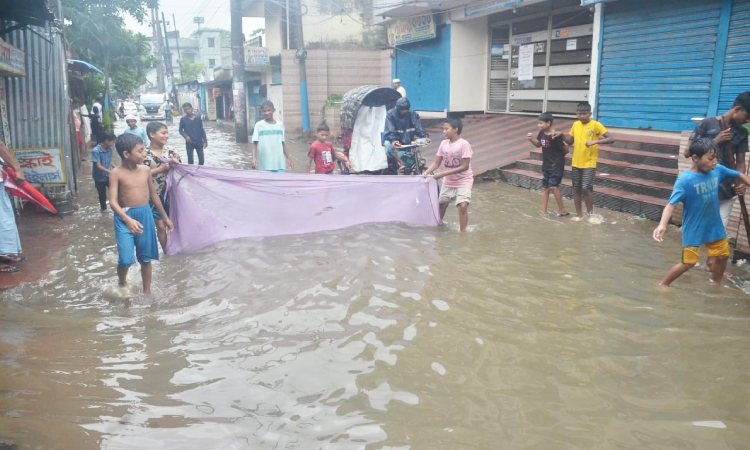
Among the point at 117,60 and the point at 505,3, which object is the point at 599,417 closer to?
the point at 505,3

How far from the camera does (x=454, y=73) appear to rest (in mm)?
16562

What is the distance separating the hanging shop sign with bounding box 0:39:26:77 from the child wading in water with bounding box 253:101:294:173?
3285 mm

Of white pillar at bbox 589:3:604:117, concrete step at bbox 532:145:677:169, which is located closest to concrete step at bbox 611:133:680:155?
concrete step at bbox 532:145:677:169

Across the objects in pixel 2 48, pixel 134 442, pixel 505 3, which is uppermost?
pixel 505 3

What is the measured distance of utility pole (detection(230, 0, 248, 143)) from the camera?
21.1 metres

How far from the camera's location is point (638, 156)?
9336 mm

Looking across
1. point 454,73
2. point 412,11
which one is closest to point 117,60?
point 412,11

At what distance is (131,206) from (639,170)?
753cm

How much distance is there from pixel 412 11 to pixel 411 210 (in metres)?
11.9

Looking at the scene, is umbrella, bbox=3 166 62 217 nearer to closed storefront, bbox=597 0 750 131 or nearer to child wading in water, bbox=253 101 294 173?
child wading in water, bbox=253 101 294 173

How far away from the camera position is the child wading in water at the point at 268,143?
307 inches

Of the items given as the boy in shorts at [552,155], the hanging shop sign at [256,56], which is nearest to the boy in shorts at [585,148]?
the boy in shorts at [552,155]

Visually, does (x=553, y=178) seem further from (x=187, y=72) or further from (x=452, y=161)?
(x=187, y=72)

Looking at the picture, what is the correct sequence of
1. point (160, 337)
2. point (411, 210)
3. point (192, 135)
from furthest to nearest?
point (192, 135), point (411, 210), point (160, 337)
